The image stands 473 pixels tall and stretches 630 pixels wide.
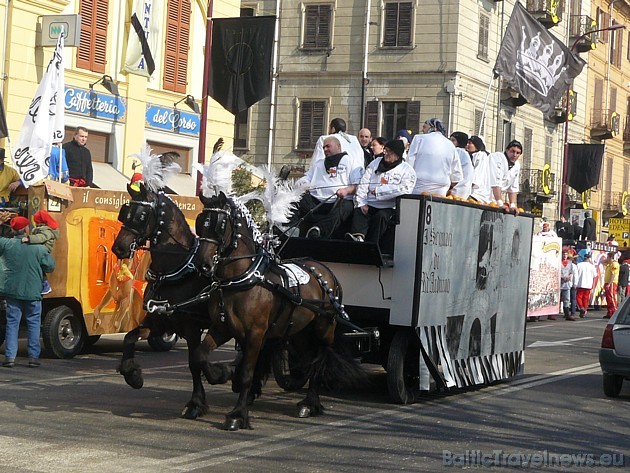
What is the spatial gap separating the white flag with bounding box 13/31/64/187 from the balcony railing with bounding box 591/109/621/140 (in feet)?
139

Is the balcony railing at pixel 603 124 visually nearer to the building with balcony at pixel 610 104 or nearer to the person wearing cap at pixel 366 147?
the building with balcony at pixel 610 104

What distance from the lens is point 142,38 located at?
26688 mm

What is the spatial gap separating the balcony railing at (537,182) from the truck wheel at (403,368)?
35.9 m

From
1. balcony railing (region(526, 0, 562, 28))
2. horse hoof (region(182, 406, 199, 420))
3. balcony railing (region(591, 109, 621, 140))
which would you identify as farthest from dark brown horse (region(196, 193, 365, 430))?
balcony railing (region(591, 109, 621, 140))

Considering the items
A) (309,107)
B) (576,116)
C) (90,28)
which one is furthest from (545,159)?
(90,28)

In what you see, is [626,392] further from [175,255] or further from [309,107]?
[309,107]

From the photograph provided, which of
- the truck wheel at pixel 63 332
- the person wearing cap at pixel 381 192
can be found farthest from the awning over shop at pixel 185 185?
the person wearing cap at pixel 381 192

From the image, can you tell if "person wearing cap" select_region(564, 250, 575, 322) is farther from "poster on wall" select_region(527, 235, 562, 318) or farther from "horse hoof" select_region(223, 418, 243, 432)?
"horse hoof" select_region(223, 418, 243, 432)

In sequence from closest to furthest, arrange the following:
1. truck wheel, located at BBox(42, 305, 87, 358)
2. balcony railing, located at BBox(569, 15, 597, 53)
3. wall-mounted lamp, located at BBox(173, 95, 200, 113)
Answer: truck wheel, located at BBox(42, 305, 87, 358)
wall-mounted lamp, located at BBox(173, 95, 200, 113)
balcony railing, located at BBox(569, 15, 597, 53)

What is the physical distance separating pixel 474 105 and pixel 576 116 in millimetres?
13559

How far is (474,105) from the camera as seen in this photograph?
4212cm

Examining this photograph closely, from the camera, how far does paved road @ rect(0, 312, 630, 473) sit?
8648 mm

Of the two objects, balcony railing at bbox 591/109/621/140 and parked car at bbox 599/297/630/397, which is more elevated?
balcony railing at bbox 591/109/621/140

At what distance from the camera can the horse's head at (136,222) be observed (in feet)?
32.8
